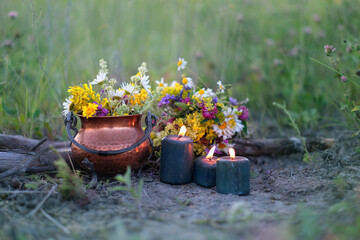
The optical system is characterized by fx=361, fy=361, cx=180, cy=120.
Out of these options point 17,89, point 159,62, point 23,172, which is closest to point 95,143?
point 23,172

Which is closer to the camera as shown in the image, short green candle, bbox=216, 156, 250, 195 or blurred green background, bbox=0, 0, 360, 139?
short green candle, bbox=216, 156, 250, 195

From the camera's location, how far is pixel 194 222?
1.38m

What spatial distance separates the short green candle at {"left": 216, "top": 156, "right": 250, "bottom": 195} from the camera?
1.89 m

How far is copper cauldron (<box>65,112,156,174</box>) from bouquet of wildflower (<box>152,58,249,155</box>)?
1.13 ft

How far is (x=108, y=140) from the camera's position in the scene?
1984 millimetres

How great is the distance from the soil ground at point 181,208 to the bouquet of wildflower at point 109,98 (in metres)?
0.41

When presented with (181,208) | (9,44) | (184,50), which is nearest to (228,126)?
(181,208)

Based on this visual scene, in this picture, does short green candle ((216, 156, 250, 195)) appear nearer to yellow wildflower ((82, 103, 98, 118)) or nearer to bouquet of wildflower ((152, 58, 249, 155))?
bouquet of wildflower ((152, 58, 249, 155))

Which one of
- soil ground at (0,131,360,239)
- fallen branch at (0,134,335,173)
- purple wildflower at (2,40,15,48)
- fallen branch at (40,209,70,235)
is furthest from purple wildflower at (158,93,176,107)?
purple wildflower at (2,40,15,48)

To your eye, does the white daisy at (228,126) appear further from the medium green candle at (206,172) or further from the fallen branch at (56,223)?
the fallen branch at (56,223)

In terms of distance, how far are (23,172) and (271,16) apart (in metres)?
3.51

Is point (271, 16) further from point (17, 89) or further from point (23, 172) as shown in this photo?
point (23, 172)

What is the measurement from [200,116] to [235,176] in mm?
537

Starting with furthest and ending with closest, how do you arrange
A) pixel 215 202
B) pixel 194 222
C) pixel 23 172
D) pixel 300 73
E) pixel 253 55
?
pixel 253 55, pixel 300 73, pixel 23 172, pixel 215 202, pixel 194 222
